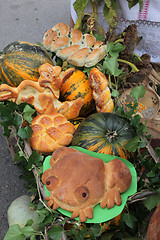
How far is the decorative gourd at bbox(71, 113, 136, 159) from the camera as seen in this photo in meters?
1.11

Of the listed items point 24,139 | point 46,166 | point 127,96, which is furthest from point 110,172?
point 127,96

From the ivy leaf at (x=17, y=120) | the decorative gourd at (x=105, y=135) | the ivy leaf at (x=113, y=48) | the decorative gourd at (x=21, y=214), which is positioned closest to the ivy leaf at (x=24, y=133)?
the ivy leaf at (x=17, y=120)

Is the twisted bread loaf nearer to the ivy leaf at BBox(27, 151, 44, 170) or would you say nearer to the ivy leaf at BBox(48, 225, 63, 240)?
the ivy leaf at BBox(27, 151, 44, 170)

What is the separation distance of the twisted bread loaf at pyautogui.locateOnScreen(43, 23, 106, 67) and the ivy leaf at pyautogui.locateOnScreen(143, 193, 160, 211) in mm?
860

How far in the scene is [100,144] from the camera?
3.63ft

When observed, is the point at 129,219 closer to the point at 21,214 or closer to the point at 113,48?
the point at 21,214

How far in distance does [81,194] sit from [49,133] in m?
0.43

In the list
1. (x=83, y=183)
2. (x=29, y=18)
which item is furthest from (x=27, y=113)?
(x=29, y=18)

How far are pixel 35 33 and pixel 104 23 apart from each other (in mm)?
2017

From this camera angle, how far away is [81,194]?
0.83 metres

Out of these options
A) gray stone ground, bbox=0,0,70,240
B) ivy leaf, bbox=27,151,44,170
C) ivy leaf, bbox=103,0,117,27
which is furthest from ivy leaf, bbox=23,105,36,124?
gray stone ground, bbox=0,0,70,240

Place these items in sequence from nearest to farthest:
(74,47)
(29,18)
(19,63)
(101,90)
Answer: (101,90)
(19,63)
(74,47)
(29,18)

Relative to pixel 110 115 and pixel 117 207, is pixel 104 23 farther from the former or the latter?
pixel 117 207

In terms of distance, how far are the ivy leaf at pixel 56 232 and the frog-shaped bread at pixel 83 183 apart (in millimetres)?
67
